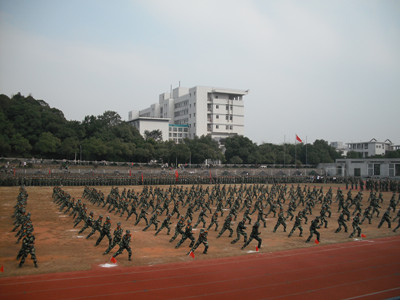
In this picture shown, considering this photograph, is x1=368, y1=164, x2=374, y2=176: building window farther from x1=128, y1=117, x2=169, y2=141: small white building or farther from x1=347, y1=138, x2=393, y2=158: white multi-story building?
x1=347, y1=138, x2=393, y2=158: white multi-story building

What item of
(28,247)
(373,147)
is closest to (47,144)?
(28,247)

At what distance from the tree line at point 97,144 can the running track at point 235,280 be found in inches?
1850

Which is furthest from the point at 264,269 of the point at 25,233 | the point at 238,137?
the point at 238,137

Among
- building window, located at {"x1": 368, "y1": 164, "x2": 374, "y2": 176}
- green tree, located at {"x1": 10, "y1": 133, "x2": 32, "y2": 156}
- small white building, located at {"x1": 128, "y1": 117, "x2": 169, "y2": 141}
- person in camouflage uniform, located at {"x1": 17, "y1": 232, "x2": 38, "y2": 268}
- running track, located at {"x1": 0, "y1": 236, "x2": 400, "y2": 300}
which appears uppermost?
small white building, located at {"x1": 128, "y1": 117, "x2": 169, "y2": 141}

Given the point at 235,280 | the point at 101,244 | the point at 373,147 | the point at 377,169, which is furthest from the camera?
the point at 373,147

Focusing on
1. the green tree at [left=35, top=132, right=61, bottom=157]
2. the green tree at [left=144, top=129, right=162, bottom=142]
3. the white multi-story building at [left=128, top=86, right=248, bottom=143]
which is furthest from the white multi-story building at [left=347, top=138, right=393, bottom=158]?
the green tree at [left=35, top=132, right=61, bottom=157]

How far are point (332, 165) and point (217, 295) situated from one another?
65.7 meters

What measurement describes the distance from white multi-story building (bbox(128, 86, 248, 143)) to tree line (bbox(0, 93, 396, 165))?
16.6 m

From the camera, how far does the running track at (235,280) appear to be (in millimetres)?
10578

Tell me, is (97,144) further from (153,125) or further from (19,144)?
(153,125)

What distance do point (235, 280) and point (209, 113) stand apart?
88018mm

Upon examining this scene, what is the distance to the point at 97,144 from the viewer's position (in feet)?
207

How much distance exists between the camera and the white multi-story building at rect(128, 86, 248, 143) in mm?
97188

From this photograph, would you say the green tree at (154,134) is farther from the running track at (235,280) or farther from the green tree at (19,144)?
the running track at (235,280)
